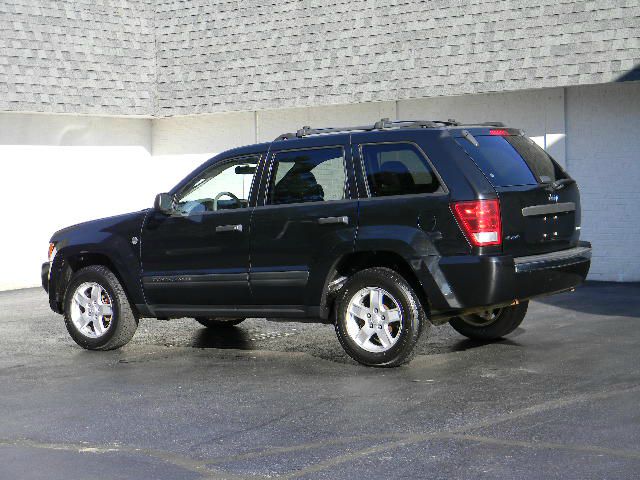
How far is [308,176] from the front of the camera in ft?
33.4

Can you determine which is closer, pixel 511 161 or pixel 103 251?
pixel 511 161

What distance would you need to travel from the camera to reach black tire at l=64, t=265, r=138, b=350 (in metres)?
11.2

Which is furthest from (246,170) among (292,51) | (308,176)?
(292,51)

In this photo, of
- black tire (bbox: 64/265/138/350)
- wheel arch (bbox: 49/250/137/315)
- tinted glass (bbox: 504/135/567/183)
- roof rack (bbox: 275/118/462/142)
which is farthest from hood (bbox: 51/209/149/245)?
tinted glass (bbox: 504/135/567/183)

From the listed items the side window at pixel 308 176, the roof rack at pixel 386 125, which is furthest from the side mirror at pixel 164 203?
the roof rack at pixel 386 125

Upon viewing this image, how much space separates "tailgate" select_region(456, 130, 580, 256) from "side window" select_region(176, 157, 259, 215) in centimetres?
210

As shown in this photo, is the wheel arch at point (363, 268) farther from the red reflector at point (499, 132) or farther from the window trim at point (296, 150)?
the red reflector at point (499, 132)

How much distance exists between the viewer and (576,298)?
1459cm

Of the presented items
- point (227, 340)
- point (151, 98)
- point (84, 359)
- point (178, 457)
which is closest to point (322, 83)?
point (151, 98)

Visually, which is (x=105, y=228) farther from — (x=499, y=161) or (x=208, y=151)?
(x=208, y=151)

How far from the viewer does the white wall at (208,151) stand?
55.2 ft

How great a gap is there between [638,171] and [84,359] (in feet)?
29.9

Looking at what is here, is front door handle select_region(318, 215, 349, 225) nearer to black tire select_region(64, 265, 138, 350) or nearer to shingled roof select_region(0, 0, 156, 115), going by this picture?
black tire select_region(64, 265, 138, 350)

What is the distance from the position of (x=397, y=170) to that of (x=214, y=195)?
210 centimetres
